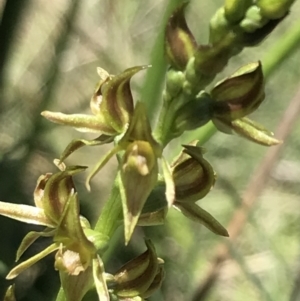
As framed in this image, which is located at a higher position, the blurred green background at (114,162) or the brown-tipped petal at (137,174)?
the brown-tipped petal at (137,174)

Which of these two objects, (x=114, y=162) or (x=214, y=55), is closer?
(x=214, y=55)

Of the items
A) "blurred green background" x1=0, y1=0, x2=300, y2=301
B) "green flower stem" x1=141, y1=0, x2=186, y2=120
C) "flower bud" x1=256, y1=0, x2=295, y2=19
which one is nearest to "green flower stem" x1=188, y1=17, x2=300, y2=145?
"green flower stem" x1=141, y1=0, x2=186, y2=120

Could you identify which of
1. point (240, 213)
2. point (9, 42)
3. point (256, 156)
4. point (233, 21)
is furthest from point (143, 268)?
point (256, 156)

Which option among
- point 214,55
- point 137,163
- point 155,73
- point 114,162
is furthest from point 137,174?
point 114,162

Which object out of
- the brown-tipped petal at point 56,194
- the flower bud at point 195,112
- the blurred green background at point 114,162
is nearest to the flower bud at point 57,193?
the brown-tipped petal at point 56,194

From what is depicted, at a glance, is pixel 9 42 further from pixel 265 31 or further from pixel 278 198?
pixel 278 198

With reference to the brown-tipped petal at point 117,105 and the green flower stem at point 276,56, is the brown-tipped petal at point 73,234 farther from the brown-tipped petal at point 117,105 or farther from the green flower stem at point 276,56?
the green flower stem at point 276,56

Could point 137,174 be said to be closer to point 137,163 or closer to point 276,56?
point 137,163

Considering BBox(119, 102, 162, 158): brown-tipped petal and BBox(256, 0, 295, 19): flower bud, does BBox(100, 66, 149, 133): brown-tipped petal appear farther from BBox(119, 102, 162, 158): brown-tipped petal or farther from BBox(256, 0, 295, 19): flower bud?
BBox(256, 0, 295, 19): flower bud
